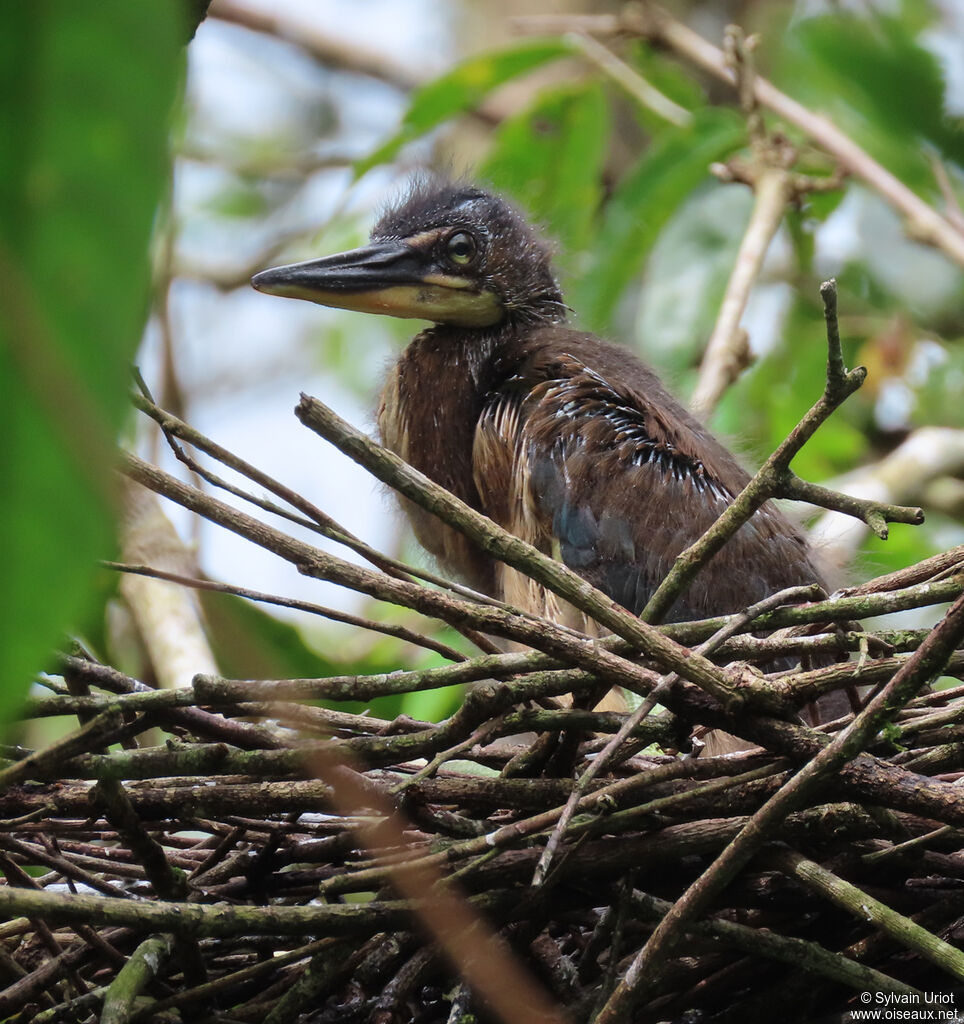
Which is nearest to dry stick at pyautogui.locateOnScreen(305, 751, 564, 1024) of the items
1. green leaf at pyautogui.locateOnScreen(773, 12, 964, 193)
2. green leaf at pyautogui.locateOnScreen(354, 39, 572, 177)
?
green leaf at pyautogui.locateOnScreen(773, 12, 964, 193)

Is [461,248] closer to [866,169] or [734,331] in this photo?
[734,331]

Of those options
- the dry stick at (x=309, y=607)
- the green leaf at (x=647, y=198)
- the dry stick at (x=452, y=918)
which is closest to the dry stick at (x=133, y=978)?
the dry stick at (x=452, y=918)

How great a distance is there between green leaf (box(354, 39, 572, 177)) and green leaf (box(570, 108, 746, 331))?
62 centimetres

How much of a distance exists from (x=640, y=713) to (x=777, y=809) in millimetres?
215

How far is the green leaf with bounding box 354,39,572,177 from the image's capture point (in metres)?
4.29

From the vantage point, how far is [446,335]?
10.9 ft

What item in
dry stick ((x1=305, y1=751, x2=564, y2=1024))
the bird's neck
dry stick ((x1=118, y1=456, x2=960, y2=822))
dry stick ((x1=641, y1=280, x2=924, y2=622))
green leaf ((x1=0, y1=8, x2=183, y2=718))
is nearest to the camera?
green leaf ((x1=0, y1=8, x2=183, y2=718))

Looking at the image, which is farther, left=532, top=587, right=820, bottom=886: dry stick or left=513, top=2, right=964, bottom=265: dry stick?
left=513, top=2, right=964, bottom=265: dry stick

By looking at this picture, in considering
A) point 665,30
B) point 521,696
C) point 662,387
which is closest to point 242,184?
point 665,30

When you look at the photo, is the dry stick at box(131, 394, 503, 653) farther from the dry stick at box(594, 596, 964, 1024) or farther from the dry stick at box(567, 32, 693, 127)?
the dry stick at box(567, 32, 693, 127)

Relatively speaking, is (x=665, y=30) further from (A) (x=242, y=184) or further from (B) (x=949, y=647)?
(A) (x=242, y=184)

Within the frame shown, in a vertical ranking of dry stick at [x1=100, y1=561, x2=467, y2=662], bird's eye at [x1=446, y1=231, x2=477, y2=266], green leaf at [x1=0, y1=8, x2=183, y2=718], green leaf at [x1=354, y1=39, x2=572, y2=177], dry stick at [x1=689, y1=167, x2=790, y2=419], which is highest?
green leaf at [x1=354, y1=39, x2=572, y2=177]

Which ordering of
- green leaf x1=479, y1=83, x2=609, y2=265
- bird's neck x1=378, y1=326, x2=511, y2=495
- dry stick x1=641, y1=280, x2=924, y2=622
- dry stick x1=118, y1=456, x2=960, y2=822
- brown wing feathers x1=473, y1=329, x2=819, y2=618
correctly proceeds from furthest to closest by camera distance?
green leaf x1=479, y1=83, x2=609, y2=265 < bird's neck x1=378, y1=326, x2=511, y2=495 < brown wing feathers x1=473, y1=329, x2=819, y2=618 < dry stick x1=118, y1=456, x2=960, y2=822 < dry stick x1=641, y1=280, x2=924, y2=622

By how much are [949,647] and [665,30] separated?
12.0 ft
